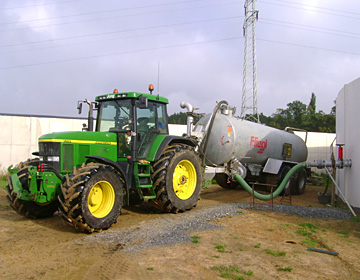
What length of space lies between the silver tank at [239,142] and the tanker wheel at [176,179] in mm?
2112

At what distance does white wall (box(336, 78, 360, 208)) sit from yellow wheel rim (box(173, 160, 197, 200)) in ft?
14.7

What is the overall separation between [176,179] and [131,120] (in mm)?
1912

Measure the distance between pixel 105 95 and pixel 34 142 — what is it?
33.8ft

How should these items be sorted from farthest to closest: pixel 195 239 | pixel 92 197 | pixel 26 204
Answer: pixel 26 204 → pixel 92 197 → pixel 195 239

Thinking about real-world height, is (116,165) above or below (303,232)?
above

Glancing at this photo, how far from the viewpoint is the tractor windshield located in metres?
7.56

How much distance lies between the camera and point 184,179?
827 cm

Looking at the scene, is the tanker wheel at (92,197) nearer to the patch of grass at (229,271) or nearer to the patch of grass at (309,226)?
the patch of grass at (229,271)

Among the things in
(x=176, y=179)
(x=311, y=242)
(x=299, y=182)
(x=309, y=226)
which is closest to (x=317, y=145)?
(x=299, y=182)

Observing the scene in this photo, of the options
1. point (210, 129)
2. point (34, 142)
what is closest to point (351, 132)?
point (210, 129)

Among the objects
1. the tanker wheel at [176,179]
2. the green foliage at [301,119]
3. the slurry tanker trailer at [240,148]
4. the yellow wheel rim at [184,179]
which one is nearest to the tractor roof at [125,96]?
the tanker wheel at [176,179]

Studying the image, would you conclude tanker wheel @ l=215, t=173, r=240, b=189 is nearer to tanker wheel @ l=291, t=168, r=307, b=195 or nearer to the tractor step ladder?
tanker wheel @ l=291, t=168, r=307, b=195

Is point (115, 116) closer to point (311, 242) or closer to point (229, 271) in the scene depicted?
point (229, 271)

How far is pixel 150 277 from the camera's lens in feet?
13.7
